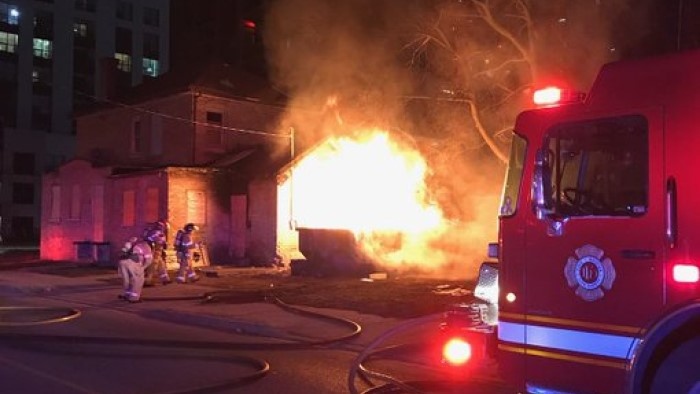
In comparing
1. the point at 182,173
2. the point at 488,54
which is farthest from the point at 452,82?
the point at 182,173

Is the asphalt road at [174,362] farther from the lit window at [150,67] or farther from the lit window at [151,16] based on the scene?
the lit window at [151,16]

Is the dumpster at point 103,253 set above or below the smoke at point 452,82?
below

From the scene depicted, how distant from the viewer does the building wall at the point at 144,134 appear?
2397cm

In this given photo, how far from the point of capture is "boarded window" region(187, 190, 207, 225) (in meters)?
22.6

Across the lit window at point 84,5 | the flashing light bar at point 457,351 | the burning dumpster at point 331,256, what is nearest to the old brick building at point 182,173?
the burning dumpster at point 331,256

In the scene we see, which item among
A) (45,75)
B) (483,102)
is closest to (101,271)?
(483,102)

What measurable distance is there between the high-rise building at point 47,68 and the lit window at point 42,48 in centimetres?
9

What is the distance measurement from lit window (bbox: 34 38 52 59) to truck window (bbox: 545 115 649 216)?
68246 mm

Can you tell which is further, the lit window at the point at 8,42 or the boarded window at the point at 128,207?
the lit window at the point at 8,42

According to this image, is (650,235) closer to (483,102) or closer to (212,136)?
(483,102)

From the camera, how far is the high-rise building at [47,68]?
6062 cm

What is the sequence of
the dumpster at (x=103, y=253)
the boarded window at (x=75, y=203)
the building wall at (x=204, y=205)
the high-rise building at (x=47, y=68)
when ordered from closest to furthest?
the building wall at (x=204, y=205)
the dumpster at (x=103, y=253)
the boarded window at (x=75, y=203)
the high-rise building at (x=47, y=68)

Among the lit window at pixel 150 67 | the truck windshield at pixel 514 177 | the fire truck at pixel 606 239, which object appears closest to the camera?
the fire truck at pixel 606 239

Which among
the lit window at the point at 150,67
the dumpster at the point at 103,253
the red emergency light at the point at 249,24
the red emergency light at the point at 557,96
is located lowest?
the dumpster at the point at 103,253
